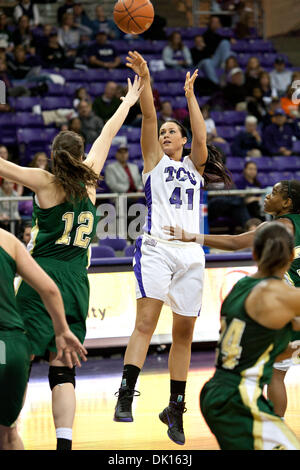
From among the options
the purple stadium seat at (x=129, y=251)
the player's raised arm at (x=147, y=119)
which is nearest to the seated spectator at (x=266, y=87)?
the purple stadium seat at (x=129, y=251)

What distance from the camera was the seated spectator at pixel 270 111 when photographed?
13258 millimetres

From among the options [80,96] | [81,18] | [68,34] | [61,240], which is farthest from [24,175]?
[81,18]

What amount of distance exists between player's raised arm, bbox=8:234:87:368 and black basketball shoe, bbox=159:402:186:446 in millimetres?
1762

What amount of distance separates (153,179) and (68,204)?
1.06 meters

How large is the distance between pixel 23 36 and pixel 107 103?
245cm

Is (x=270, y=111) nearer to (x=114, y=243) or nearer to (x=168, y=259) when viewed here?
(x=114, y=243)

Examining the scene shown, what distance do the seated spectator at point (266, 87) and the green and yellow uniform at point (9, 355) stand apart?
11.3 metres

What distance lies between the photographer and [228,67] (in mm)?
14383

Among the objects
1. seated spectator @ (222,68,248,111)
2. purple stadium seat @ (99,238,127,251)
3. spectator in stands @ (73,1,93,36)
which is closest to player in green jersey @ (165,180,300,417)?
purple stadium seat @ (99,238,127,251)

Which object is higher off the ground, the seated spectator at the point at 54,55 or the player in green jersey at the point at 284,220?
the seated spectator at the point at 54,55

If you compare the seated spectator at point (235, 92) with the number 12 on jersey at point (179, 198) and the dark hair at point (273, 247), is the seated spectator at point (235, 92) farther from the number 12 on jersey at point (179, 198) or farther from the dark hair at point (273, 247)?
the dark hair at point (273, 247)

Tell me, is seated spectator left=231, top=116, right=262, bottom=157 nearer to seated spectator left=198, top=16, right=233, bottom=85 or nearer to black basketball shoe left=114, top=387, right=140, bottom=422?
seated spectator left=198, top=16, right=233, bottom=85

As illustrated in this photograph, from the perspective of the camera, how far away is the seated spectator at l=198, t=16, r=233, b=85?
14477 millimetres

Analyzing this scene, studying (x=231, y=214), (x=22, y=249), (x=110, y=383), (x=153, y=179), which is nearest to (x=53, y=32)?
(x=231, y=214)
